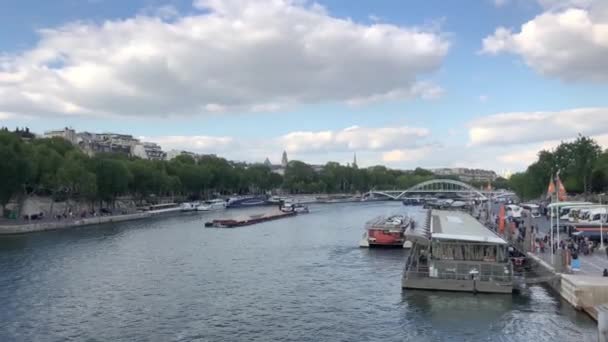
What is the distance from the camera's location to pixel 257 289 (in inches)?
1212

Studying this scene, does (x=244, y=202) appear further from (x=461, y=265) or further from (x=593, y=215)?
(x=461, y=265)

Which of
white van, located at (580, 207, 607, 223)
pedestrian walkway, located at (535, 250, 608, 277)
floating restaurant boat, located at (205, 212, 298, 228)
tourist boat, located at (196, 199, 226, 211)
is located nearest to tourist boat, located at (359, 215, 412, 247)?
white van, located at (580, 207, 607, 223)

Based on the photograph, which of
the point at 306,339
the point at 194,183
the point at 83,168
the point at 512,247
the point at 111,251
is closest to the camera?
the point at 306,339

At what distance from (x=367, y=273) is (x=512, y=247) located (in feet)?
40.7

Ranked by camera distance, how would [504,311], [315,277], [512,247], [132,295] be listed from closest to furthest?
[504,311] → [132,295] → [315,277] → [512,247]

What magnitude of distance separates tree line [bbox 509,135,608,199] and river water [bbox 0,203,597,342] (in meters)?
52.7

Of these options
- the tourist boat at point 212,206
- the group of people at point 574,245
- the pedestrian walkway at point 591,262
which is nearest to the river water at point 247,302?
the pedestrian walkway at point 591,262

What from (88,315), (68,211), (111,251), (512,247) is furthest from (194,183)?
(88,315)

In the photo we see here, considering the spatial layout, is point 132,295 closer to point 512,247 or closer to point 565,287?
point 565,287

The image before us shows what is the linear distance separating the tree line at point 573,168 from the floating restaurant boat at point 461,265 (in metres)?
59.5

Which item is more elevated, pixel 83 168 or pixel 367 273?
pixel 83 168

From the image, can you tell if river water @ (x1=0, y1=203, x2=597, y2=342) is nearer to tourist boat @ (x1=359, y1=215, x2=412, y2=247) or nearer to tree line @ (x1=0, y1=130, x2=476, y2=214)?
tourist boat @ (x1=359, y1=215, x2=412, y2=247)

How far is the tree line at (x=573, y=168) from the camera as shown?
3342 inches

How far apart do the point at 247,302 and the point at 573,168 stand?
243 ft
